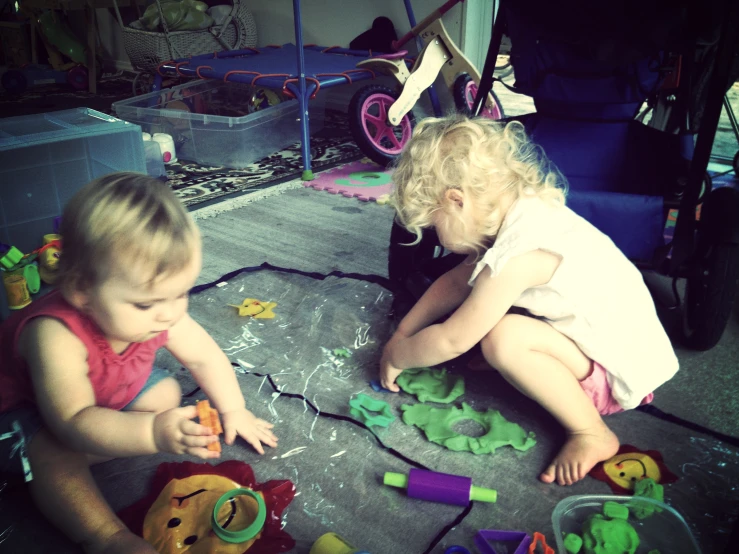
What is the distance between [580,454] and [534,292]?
234mm

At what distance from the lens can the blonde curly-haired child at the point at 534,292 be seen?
814 mm

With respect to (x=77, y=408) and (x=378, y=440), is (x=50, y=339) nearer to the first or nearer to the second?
(x=77, y=408)

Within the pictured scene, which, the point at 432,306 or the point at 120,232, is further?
the point at 432,306

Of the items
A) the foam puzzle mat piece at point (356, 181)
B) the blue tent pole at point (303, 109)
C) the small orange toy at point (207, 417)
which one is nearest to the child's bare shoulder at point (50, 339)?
the small orange toy at point (207, 417)

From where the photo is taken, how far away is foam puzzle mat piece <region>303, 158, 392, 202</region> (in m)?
1.85

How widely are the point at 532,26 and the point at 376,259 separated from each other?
0.61 metres

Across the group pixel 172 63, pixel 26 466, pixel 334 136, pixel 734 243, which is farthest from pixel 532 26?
pixel 172 63

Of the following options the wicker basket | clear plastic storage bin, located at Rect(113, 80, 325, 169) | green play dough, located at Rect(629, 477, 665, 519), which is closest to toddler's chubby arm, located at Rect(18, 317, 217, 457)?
green play dough, located at Rect(629, 477, 665, 519)

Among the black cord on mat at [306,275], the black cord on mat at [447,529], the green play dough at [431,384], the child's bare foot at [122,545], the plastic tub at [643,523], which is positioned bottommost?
the black cord on mat at [447,529]

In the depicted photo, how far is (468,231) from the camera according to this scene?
85 cm

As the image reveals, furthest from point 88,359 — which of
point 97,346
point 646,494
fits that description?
point 646,494

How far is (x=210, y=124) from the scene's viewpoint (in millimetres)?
2045

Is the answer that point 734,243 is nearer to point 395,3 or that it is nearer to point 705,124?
point 705,124

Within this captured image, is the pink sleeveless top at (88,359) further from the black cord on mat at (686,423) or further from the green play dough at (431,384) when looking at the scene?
the black cord on mat at (686,423)
